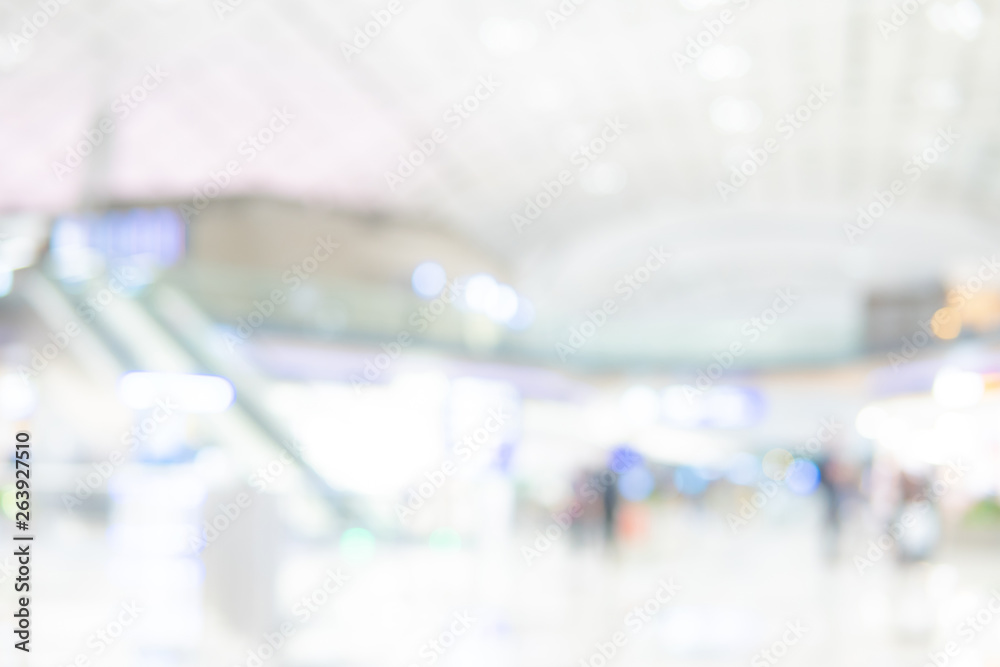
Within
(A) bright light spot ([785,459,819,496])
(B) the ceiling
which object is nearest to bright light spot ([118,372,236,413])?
(B) the ceiling

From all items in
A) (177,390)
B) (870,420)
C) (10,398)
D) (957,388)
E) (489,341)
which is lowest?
(177,390)

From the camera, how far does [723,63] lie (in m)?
25.0

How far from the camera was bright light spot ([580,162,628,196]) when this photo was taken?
35.6m

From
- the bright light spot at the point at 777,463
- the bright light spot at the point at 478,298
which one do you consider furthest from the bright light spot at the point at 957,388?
the bright light spot at the point at 478,298

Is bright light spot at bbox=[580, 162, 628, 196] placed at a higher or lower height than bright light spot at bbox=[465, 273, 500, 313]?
higher

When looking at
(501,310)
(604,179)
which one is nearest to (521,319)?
(501,310)

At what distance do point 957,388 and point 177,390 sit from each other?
18036 millimetres

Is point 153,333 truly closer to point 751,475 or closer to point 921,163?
point 751,475

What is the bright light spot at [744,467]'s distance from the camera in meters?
33.6

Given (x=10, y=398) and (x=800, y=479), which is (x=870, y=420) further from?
(x=10, y=398)

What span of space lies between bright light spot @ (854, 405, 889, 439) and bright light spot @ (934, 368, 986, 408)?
359cm

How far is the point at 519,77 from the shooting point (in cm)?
2575

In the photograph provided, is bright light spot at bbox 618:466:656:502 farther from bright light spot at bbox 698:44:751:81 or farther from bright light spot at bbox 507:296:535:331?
bright light spot at bbox 698:44:751:81

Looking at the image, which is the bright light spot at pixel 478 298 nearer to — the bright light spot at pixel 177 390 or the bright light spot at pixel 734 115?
the bright light spot at pixel 734 115
